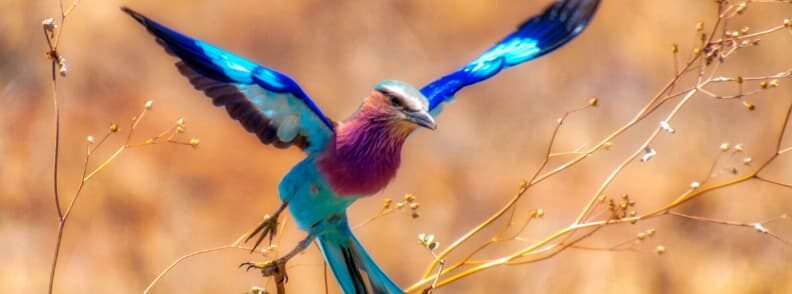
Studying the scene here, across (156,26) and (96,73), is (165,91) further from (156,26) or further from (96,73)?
(156,26)

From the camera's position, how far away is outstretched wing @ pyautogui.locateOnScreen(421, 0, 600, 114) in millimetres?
975

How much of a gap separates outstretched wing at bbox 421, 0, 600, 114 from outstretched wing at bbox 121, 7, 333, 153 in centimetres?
13

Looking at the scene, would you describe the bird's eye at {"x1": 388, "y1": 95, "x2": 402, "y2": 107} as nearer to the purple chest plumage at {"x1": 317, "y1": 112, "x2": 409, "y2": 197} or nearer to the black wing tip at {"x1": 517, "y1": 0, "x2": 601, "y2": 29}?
the purple chest plumage at {"x1": 317, "y1": 112, "x2": 409, "y2": 197}

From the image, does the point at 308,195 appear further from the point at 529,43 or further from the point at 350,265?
the point at 529,43

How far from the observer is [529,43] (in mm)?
1006

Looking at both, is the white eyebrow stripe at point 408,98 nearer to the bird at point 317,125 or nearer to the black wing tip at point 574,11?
the bird at point 317,125

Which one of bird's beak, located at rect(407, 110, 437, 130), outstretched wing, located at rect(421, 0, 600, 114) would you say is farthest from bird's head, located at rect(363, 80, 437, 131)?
outstretched wing, located at rect(421, 0, 600, 114)

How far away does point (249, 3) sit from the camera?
1.56 metres

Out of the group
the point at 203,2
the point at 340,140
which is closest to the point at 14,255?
the point at 203,2

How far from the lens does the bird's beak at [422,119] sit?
2.64 feet

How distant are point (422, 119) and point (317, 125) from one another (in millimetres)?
106

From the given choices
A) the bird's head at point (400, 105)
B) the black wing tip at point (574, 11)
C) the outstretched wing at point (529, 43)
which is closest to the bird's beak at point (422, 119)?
the bird's head at point (400, 105)

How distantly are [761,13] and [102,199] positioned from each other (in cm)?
99

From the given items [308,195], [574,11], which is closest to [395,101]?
[308,195]
